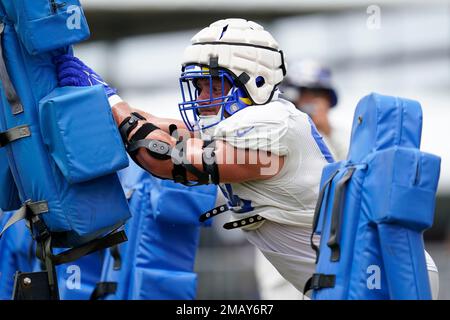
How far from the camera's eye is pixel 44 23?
16.5 ft

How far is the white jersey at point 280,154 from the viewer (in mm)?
5265

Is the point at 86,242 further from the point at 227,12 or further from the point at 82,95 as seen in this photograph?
the point at 227,12

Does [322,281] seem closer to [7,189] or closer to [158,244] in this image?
[7,189]

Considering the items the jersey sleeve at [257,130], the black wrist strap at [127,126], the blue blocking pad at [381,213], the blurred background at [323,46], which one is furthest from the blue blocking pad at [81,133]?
the blurred background at [323,46]

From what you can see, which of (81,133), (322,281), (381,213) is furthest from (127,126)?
(381,213)

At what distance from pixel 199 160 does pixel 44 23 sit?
916 millimetres

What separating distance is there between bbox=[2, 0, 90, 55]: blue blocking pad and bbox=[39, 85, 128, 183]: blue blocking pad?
228 mm

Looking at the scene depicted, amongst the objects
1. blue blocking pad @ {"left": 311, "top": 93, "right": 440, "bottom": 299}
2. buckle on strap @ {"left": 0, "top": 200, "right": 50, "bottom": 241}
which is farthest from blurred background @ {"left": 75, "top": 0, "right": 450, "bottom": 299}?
blue blocking pad @ {"left": 311, "top": 93, "right": 440, "bottom": 299}

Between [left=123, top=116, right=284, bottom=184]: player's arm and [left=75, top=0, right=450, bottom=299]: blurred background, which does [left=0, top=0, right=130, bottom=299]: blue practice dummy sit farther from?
[left=75, top=0, right=450, bottom=299]: blurred background

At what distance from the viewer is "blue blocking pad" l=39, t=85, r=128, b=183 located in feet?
16.5

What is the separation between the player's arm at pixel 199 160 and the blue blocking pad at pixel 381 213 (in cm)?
61

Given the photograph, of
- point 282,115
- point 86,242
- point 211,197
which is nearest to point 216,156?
point 282,115

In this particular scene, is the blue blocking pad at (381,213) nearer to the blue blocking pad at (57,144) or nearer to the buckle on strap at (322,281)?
the buckle on strap at (322,281)

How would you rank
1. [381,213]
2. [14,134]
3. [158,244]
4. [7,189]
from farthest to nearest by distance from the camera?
[158,244], [7,189], [14,134], [381,213]
